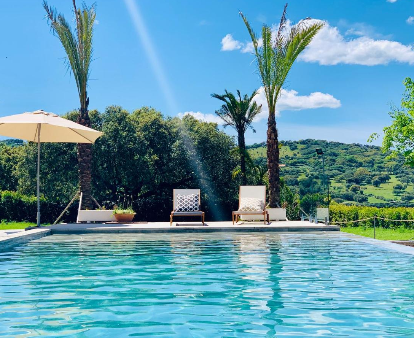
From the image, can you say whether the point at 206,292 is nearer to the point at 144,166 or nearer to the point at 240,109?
the point at 144,166

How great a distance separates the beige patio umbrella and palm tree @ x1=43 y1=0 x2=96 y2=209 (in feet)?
8.28

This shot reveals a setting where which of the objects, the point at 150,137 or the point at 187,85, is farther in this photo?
the point at 187,85

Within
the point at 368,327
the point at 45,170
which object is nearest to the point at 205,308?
the point at 368,327

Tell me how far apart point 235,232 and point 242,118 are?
38.6 ft

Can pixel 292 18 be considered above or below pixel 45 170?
above

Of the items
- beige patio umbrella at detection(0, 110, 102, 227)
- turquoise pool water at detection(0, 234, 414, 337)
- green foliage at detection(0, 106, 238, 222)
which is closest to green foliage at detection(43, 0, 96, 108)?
beige patio umbrella at detection(0, 110, 102, 227)

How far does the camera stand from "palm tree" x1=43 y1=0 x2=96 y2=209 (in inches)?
669

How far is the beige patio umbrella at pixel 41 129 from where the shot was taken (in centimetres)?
1358

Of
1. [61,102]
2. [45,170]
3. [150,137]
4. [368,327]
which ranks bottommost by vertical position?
[368,327]

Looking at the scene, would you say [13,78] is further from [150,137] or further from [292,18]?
[292,18]

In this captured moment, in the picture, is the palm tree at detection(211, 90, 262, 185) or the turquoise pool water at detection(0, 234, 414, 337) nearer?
the turquoise pool water at detection(0, 234, 414, 337)

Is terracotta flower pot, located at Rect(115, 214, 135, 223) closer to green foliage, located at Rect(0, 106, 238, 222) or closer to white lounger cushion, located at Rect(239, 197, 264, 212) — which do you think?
white lounger cushion, located at Rect(239, 197, 264, 212)

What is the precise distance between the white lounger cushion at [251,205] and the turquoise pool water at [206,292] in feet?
16.1

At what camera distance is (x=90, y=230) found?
1373cm
